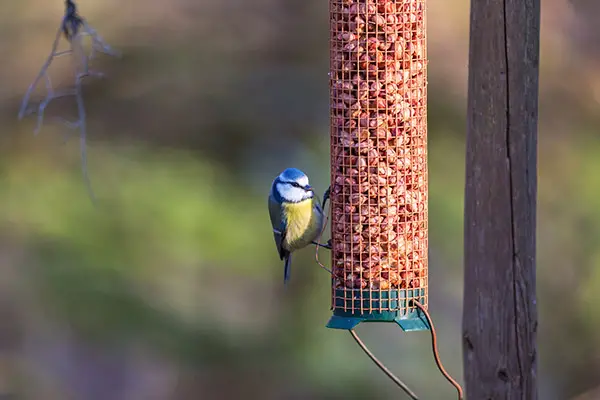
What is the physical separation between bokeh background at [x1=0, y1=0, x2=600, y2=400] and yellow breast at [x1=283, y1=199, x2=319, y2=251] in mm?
3985

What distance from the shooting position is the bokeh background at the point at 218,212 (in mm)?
9656

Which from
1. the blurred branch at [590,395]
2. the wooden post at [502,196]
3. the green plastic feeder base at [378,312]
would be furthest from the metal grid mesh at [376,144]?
the blurred branch at [590,395]

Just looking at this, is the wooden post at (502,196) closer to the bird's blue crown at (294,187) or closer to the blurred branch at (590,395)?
the bird's blue crown at (294,187)

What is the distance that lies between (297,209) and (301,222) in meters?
0.06

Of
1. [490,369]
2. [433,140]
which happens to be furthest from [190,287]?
[490,369]

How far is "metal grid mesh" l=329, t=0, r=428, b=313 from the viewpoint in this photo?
455cm

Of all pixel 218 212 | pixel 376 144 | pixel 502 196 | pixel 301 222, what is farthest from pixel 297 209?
pixel 218 212

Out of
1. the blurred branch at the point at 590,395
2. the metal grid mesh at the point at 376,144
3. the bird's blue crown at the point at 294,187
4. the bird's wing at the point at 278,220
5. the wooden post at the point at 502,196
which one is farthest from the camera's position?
the blurred branch at the point at 590,395

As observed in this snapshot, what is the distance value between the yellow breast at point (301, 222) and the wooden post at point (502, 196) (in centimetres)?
187

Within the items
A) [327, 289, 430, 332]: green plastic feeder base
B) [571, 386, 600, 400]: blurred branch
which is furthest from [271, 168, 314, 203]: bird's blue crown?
[571, 386, 600, 400]: blurred branch

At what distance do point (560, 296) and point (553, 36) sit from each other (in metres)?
2.20

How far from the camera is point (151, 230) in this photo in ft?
32.8

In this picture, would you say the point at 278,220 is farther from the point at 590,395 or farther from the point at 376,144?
the point at 590,395

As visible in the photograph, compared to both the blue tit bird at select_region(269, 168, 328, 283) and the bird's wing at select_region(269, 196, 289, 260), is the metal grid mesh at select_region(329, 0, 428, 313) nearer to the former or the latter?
the blue tit bird at select_region(269, 168, 328, 283)
